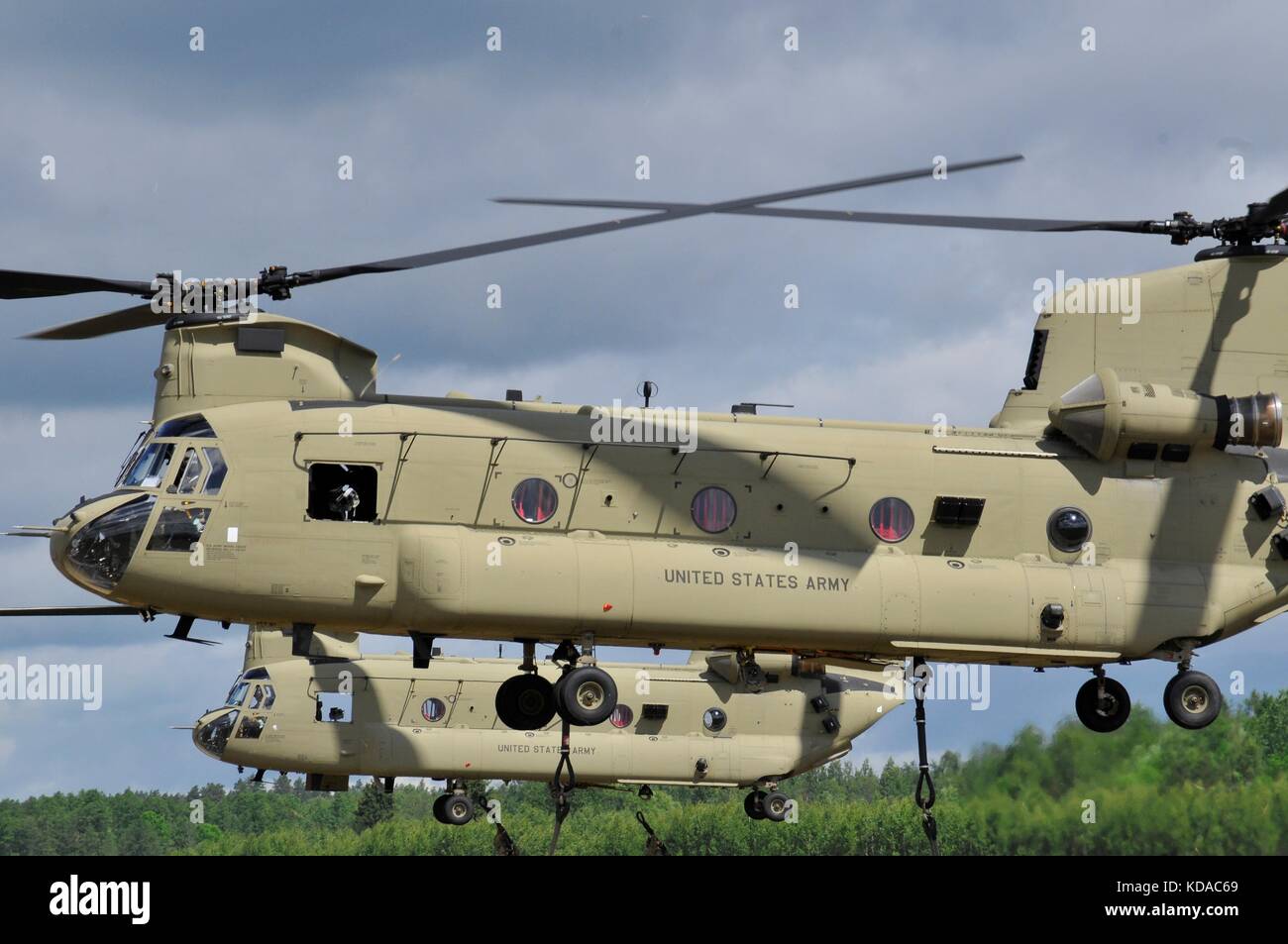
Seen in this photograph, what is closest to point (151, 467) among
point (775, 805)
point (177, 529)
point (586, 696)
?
point (177, 529)

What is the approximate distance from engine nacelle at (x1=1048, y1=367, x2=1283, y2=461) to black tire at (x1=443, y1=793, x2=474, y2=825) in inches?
646

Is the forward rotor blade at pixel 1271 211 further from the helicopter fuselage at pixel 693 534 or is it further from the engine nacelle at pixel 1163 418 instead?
the helicopter fuselage at pixel 693 534

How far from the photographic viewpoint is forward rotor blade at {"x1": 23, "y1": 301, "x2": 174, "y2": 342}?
19.5 m

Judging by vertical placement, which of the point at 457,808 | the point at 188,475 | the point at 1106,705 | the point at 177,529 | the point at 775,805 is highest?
the point at 188,475

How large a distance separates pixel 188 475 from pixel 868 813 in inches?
1119

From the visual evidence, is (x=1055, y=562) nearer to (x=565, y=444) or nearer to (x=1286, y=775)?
(x=565, y=444)

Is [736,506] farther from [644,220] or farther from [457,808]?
[457,808]

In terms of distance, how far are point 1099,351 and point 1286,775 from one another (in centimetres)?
1021

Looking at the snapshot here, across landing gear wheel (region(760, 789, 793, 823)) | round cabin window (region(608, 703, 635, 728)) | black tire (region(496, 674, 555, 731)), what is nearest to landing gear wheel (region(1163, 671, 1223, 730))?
black tire (region(496, 674, 555, 731))

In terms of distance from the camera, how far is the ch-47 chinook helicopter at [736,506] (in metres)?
18.2

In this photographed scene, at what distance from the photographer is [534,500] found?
19.0 m

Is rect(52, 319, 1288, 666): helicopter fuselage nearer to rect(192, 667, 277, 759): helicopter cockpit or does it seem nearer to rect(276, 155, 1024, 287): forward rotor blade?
rect(276, 155, 1024, 287): forward rotor blade
